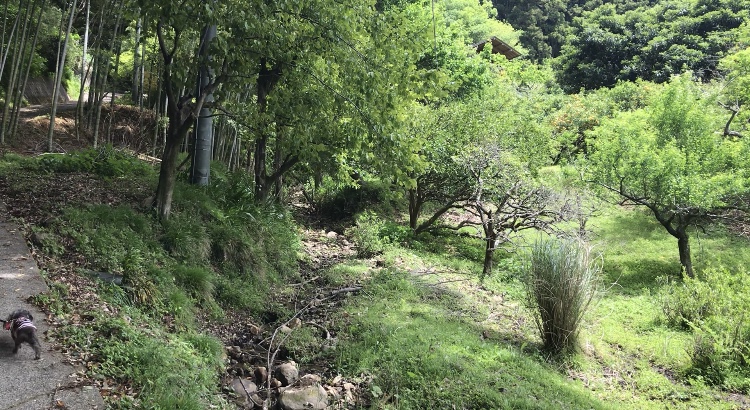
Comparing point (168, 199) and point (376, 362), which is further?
point (168, 199)

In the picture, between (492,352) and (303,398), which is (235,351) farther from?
(492,352)

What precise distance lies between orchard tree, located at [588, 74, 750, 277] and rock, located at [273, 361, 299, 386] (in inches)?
387

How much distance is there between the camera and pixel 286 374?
4.87m

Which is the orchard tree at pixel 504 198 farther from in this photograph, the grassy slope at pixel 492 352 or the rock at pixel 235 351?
the rock at pixel 235 351

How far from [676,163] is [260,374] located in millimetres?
10448

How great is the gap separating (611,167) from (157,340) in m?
11.3

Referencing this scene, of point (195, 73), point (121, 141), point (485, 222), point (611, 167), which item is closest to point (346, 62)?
point (195, 73)

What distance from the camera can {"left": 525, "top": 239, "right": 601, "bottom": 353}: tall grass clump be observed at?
19.0ft

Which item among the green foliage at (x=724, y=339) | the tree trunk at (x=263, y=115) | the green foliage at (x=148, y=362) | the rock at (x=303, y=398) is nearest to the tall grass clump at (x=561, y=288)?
the green foliage at (x=724, y=339)

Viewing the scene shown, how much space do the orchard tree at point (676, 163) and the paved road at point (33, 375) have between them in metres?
11.6

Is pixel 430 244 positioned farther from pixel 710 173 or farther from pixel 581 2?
pixel 581 2

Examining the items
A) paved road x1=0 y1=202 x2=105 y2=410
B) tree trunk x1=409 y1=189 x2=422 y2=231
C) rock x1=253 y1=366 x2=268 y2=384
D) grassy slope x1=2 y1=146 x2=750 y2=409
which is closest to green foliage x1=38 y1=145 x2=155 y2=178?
grassy slope x1=2 y1=146 x2=750 y2=409

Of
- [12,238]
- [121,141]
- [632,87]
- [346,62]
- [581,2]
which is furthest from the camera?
[581,2]

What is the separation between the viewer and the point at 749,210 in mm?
11703
